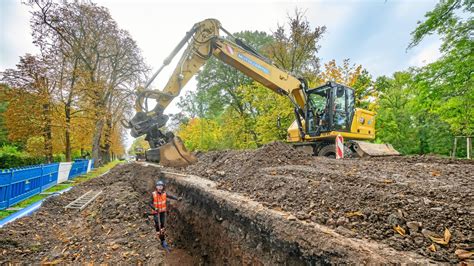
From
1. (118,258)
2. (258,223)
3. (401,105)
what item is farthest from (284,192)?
(401,105)

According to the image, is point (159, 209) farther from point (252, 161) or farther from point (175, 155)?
point (175, 155)

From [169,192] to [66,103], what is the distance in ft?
35.2

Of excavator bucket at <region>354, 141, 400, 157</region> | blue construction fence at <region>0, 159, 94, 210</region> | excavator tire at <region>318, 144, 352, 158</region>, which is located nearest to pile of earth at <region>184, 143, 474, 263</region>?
excavator bucket at <region>354, 141, 400, 157</region>

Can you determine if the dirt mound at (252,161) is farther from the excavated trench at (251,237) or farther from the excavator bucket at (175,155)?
the excavated trench at (251,237)

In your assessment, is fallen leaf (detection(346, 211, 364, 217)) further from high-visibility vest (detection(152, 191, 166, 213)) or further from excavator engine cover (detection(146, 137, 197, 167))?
excavator engine cover (detection(146, 137, 197, 167))

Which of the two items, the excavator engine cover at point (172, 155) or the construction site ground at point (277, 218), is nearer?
the construction site ground at point (277, 218)

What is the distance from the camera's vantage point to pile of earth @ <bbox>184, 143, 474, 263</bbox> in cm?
181

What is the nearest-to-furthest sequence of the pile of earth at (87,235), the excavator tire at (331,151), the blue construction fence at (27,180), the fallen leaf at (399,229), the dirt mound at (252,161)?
the fallen leaf at (399,229)
the pile of earth at (87,235)
the dirt mound at (252,161)
the blue construction fence at (27,180)
the excavator tire at (331,151)

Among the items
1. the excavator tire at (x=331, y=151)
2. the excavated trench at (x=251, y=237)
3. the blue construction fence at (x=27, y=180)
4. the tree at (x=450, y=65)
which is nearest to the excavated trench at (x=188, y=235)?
the excavated trench at (x=251, y=237)

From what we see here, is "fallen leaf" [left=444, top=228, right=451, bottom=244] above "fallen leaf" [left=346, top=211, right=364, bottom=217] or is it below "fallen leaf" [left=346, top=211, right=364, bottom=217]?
above

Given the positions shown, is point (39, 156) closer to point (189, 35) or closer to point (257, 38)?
point (189, 35)

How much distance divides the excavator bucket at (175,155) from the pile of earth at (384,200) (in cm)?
220

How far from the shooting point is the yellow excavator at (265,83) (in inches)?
258

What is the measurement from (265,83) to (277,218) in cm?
583
